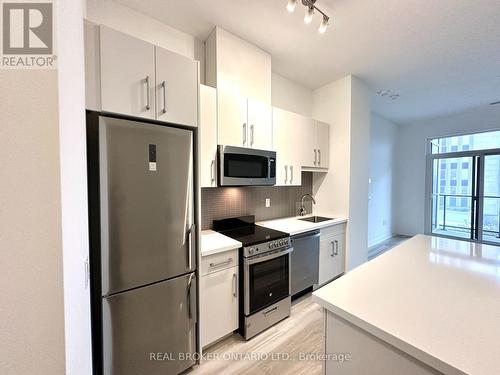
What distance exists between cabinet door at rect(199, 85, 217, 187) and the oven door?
2.75ft

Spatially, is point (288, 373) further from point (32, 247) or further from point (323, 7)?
point (323, 7)

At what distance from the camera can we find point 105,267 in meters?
1.21

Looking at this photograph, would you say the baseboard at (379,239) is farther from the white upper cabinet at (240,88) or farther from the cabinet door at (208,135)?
the cabinet door at (208,135)

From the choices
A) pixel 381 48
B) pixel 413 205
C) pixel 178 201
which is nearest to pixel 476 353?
pixel 178 201

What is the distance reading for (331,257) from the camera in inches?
113

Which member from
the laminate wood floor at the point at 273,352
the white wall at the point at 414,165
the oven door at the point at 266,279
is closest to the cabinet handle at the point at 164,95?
the oven door at the point at 266,279

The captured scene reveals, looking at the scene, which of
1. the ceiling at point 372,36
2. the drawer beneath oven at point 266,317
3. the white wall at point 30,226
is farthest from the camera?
the drawer beneath oven at point 266,317

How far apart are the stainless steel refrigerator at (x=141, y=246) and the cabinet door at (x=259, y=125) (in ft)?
3.02

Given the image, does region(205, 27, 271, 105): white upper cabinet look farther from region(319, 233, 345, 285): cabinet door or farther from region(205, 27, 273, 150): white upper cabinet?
region(319, 233, 345, 285): cabinet door

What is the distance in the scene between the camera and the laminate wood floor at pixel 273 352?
1.63 m

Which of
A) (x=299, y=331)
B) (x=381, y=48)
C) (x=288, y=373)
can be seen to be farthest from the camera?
(x=381, y=48)

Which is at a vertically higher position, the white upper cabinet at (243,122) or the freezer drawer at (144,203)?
the white upper cabinet at (243,122)

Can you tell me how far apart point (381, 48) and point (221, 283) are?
3011 mm

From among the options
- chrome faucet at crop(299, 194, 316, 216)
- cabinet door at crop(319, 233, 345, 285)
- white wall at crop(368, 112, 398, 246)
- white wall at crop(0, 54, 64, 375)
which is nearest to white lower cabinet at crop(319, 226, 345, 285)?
cabinet door at crop(319, 233, 345, 285)
